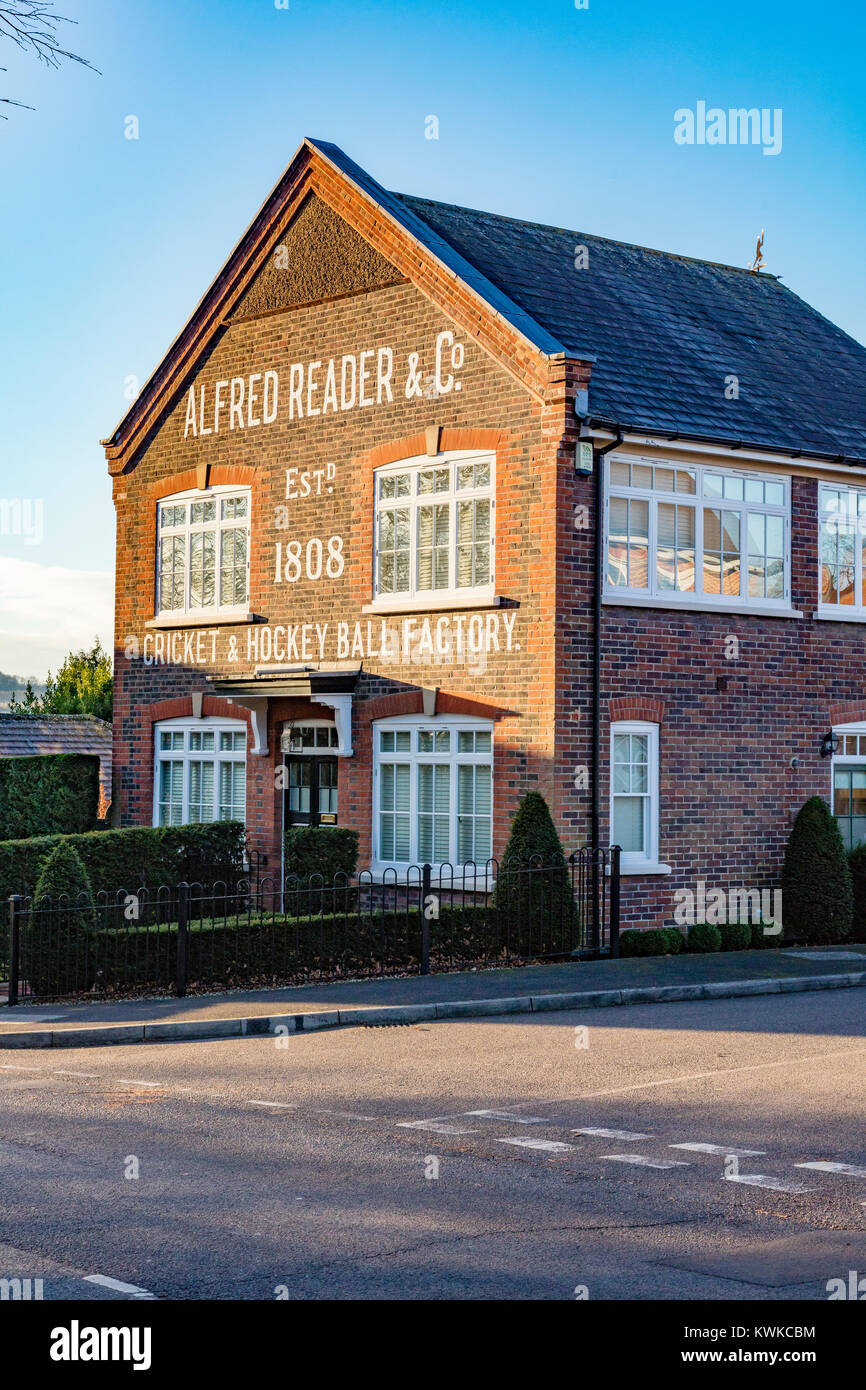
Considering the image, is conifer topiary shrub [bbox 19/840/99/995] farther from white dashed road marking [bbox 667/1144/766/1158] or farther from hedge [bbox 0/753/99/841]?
white dashed road marking [bbox 667/1144/766/1158]

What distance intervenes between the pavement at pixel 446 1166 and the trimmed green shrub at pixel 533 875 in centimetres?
404

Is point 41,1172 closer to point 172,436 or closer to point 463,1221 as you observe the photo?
point 463,1221

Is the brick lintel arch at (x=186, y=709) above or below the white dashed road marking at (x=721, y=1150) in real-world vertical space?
above

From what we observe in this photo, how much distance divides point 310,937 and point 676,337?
Result: 10.3m

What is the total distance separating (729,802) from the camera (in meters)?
20.0

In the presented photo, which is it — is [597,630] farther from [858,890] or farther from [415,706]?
[858,890]

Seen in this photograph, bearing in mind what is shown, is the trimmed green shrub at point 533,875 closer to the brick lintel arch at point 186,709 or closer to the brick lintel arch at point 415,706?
the brick lintel arch at point 415,706

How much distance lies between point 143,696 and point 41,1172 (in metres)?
16.7

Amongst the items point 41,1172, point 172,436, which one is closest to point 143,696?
point 172,436

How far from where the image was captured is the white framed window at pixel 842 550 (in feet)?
69.1

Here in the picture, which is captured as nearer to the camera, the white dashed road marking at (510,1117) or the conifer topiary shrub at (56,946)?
the white dashed road marking at (510,1117)

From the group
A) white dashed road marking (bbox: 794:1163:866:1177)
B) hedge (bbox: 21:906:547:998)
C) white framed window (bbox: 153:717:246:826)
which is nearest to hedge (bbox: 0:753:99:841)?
white framed window (bbox: 153:717:246:826)

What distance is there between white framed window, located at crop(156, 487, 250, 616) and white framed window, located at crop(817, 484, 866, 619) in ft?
26.6

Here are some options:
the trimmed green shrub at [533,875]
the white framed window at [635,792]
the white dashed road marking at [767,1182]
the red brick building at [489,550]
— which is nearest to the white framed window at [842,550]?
the red brick building at [489,550]
